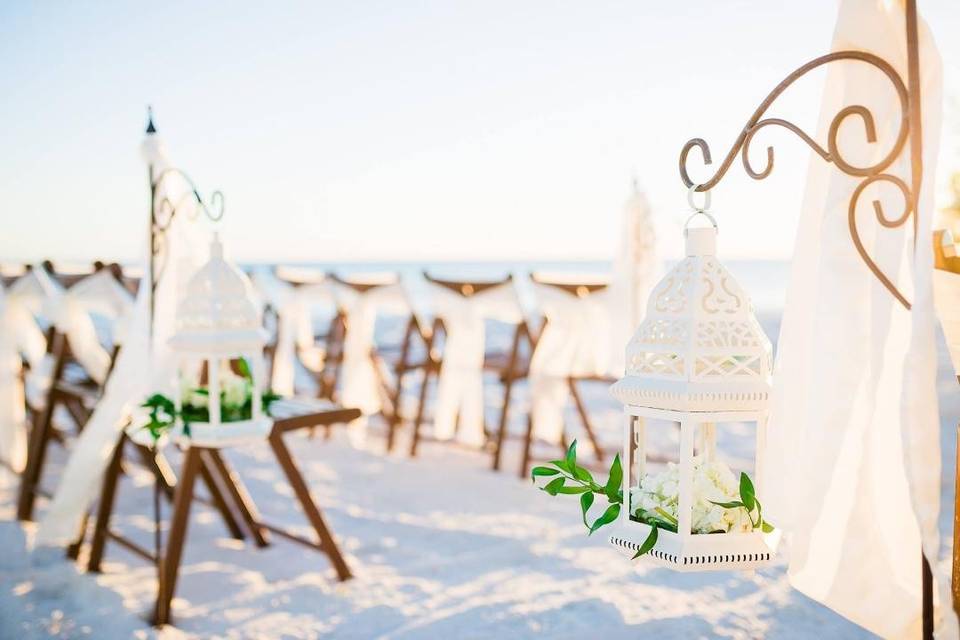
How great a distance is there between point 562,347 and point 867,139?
12.9ft

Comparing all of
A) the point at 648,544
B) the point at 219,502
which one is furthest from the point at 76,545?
the point at 648,544

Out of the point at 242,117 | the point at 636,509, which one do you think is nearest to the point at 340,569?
the point at 636,509

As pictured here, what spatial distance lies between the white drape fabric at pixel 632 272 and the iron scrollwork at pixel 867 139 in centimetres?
384

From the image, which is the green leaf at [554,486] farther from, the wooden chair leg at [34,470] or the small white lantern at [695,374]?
the wooden chair leg at [34,470]

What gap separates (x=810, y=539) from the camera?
1.60 metres

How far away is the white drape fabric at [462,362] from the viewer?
230 inches

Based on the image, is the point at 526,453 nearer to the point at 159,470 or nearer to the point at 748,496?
the point at 159,470

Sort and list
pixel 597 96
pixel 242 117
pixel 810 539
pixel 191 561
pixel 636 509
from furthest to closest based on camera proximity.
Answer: pixel 242 117
pixel 597 96
pixel 191 561
pixel 636 509
pixel 810 539

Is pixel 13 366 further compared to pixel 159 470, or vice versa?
pixel 13 366

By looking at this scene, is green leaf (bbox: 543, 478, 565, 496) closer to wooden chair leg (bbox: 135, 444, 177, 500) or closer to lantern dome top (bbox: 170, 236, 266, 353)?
lantern dome top (bbox: 170, 236, 266, 353)

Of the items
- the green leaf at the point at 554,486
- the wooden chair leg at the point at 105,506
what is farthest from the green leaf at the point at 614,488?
the wooden chair leg at the point at 105,506

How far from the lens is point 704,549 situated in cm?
158

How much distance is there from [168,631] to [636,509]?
219cm

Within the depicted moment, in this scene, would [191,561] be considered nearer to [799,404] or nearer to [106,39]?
[799,404]
